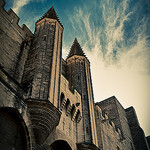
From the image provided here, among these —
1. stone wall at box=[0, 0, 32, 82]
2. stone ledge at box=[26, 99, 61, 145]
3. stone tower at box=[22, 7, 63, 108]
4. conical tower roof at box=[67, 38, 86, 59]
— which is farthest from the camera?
conical tower roof at box=[67, 38, 86, 59]

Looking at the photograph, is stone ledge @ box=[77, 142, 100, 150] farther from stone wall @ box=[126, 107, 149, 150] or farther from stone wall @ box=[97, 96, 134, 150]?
stone wall @ box=[126, 107, 149, 150]

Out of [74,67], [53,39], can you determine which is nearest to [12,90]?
[53,39]

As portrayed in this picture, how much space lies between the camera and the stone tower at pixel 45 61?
10.4 meters

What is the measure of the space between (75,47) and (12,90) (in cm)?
1219

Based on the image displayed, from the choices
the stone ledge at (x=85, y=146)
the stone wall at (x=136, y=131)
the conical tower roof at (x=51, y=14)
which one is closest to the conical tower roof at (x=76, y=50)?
the conical tower roof at (x=51, y=14)

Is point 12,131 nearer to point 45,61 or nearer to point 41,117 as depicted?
point 41,117

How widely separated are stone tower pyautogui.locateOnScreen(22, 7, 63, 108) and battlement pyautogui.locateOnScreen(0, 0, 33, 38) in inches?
28.1

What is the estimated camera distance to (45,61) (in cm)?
1180

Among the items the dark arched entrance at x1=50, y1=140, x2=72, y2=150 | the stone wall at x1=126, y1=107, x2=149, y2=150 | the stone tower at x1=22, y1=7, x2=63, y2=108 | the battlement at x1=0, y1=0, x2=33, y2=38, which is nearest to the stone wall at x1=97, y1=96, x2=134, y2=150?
the stone wall at x1=126, y1=107, x2=149, y2=150

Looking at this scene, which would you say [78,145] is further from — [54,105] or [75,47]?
[75,47]

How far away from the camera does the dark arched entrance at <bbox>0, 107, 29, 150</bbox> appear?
7.94m

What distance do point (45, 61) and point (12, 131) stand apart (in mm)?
4638

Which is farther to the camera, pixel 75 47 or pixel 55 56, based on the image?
pixel 75 47

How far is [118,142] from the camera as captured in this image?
915 inches
